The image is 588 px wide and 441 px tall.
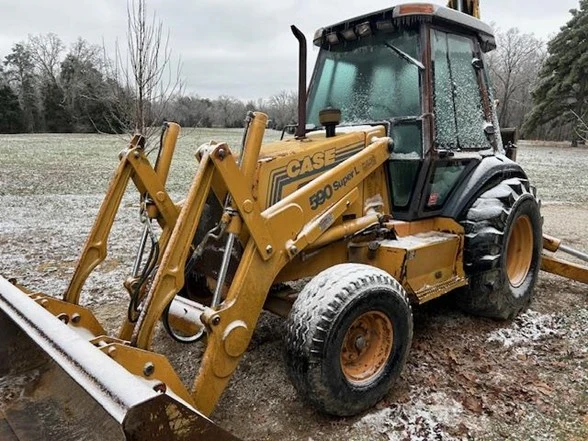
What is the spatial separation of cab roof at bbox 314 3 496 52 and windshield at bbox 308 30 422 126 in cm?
7

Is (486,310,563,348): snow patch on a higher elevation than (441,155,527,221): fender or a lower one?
lower

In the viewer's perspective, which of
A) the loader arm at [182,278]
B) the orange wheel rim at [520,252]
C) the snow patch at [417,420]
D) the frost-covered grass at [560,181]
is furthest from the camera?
the frost-covered grass at [560,181]

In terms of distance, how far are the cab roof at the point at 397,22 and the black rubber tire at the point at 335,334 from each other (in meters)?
2.11

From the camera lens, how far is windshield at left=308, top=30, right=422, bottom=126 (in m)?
3.96

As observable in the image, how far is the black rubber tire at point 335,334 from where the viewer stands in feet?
9.01

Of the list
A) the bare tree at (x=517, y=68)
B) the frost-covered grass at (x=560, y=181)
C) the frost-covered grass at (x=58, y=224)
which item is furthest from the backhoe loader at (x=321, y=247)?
the bare tree at (x=517, y=68)

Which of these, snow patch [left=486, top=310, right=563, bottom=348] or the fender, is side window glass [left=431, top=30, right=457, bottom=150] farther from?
snow patch [left=486, top=310, right=563, bottom=348]

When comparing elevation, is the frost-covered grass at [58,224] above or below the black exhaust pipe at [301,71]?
below

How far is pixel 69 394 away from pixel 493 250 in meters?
3.15

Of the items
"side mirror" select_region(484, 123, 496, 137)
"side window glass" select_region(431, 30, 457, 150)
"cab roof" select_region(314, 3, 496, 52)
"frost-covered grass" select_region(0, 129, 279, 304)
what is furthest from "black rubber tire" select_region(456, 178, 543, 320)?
"frost-covered grass" select_region(0, 129, 279, 304)

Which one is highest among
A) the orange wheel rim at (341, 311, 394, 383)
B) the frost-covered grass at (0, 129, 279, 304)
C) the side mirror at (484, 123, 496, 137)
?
the side mirror at (484, 123, 496, 137)

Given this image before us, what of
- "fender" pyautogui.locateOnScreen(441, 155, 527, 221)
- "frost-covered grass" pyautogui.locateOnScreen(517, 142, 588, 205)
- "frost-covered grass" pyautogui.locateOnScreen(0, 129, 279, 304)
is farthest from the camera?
"frost-covered grass" pyautogui.locateOnScreen(517, 142, 588, 205)

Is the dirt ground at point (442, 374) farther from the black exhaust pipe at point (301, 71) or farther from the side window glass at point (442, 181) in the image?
the black exhaust pipe at point (301, 71)

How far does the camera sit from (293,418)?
3.00 metres
